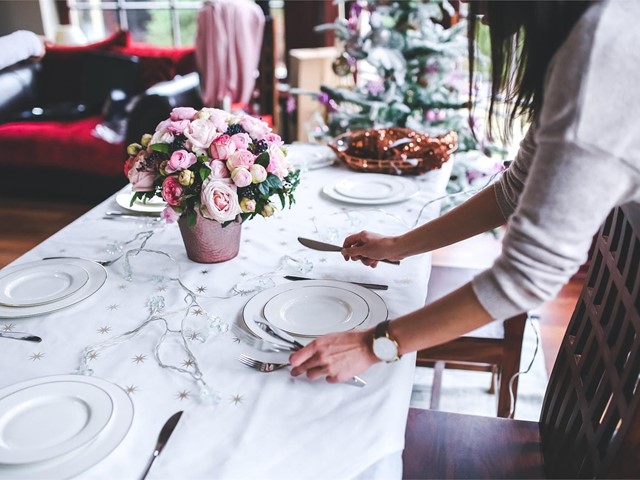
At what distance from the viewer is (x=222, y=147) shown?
98cm

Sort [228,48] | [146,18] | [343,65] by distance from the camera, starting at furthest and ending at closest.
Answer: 1. [146,18]
2. [228,48]
3. [343,65]

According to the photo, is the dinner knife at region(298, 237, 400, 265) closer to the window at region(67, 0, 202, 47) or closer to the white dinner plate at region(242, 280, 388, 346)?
the white dinner plate at region(242, 280, 388, 346)

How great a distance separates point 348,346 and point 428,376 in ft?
4.78

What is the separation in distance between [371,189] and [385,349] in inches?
30.7

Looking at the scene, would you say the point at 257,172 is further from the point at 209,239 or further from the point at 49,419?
the point at 49,419

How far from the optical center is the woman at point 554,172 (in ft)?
1.86

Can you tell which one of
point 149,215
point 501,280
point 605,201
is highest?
point 605,201

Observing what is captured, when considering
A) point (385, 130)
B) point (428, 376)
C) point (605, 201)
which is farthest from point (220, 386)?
point (428, 376)

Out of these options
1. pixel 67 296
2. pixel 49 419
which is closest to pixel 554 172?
pixel 49 419

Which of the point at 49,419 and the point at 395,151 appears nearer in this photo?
the point at 49,419

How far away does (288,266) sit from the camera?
1.10 m

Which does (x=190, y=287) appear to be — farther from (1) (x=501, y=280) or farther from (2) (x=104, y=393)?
(1) (x=501, y=280)

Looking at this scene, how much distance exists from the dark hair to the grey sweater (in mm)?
A: 38

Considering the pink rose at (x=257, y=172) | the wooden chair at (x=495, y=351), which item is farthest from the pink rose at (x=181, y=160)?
the wooden chair at (x=495, y=351)
